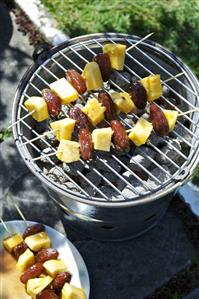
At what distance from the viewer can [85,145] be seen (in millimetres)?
3635

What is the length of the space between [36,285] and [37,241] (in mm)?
305

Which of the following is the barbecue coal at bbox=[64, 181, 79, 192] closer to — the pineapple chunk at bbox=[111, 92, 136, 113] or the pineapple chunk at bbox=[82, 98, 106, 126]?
the pineapple chunk at bbox=[82, 98, 106, 126]

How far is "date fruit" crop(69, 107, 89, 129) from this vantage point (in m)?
3.73

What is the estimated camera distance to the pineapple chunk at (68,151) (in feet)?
11.9

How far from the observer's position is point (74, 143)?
3641 millimetres

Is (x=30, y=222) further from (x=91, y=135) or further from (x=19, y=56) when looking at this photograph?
(x=19, y=56)

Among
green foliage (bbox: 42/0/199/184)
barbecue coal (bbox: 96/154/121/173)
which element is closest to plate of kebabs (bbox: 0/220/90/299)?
barbecue coal (bbox: 96/154/121/173)

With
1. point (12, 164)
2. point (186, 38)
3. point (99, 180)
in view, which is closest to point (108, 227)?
point (99, 180)

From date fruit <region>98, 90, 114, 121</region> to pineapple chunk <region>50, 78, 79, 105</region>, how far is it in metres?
0.16

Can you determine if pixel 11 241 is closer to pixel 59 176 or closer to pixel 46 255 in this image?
pixel 46 255

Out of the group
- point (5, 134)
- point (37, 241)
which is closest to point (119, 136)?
point (37, 241)

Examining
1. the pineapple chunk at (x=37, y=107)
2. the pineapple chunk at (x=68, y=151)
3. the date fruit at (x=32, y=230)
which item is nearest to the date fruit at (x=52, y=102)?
the pineapple chunk at (x=37, y=107)

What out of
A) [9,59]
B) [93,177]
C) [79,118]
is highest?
[79,118]

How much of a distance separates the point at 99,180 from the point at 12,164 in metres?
1.09
